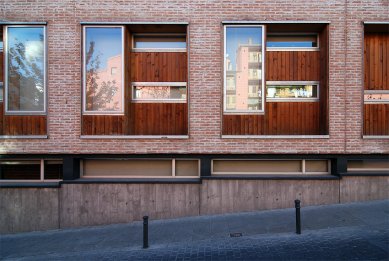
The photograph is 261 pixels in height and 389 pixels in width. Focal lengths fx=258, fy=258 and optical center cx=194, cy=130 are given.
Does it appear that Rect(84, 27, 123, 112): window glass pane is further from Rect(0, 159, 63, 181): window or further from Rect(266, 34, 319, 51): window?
Rect(266, 34, 319, 51): window

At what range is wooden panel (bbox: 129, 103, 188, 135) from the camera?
900 centimetres

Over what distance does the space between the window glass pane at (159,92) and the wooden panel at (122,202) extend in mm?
3055

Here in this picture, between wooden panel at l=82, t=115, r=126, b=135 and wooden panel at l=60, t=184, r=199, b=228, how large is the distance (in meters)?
1.73

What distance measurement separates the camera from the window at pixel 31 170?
28.4 ft

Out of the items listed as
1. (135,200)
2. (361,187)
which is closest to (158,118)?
(135,200)

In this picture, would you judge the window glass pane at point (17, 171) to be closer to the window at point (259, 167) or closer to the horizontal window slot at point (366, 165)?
the window at point (259, 167)

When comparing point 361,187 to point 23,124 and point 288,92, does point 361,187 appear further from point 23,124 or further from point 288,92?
point 23,124

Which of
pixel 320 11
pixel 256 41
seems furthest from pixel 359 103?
pixel 256 41

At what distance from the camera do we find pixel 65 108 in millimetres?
8422

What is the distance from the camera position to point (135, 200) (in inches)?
328

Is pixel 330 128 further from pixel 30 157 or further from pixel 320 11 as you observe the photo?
pixel 30 157

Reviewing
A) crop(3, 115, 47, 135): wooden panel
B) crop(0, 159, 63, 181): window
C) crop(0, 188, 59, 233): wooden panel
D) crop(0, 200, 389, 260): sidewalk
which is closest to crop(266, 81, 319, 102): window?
crop(0, 200, 389, 260): sidewalk

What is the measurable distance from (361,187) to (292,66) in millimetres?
A: 4626

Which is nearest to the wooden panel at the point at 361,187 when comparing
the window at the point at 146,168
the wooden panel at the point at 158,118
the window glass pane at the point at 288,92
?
the window glass pane at the point at 288,92
